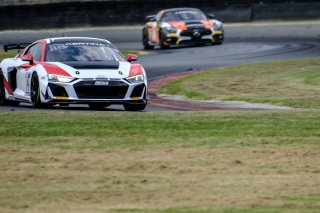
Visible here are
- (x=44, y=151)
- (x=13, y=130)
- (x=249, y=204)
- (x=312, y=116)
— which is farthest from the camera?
(x=312, y=116)

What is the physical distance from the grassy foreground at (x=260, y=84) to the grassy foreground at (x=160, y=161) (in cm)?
395

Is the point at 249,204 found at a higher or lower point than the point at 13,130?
higher

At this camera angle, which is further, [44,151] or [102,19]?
[102,19]

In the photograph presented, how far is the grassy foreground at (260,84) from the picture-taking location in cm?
1738

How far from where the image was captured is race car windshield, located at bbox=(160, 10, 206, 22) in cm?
3281

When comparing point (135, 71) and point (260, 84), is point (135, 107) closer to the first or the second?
point (135, 71)

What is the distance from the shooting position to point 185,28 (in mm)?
32406

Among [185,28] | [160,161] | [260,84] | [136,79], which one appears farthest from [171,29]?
[160,161]

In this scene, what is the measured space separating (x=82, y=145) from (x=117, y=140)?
0.46 m

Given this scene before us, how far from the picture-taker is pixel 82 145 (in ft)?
35.0

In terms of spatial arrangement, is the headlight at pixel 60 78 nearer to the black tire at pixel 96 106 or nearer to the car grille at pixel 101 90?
the car grille at pixel 101 90

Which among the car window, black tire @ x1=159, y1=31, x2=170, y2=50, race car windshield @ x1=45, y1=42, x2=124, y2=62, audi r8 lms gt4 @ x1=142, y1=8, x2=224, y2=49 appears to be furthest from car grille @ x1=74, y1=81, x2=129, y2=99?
black tire @ x1=159, y1=31, x2=170, y2=50

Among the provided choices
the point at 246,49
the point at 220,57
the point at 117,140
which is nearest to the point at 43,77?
the point at 117,140

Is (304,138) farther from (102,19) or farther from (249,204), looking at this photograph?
(102,19)
